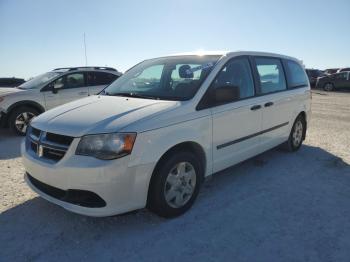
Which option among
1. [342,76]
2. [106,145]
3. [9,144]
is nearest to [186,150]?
[106,145]

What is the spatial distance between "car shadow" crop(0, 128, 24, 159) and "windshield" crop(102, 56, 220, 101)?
8.93 ft

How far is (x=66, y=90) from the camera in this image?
833 centimetres

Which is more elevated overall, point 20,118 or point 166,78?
point 166,78

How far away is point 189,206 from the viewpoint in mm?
3678

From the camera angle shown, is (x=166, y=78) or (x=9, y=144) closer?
(x=166, y=78)

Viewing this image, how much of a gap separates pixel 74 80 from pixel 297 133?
5.60m

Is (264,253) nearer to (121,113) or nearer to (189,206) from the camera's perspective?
(189,206)

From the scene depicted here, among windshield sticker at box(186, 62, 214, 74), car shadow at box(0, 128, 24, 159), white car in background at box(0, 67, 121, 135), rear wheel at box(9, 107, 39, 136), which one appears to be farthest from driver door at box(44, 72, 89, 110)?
windshield sticker at box(186, 62, 214, 74)

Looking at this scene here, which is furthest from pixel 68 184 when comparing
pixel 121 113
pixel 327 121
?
pixel 327 121

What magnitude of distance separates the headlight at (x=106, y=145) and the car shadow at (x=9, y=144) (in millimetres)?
3559

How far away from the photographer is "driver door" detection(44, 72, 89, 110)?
811cm

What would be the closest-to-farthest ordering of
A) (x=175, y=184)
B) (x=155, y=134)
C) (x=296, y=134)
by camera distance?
(x=155, y=134)
(x=175, y=184)
(x=296, y=134)

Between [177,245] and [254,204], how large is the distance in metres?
1.25

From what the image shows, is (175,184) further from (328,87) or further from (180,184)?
(328,87)
